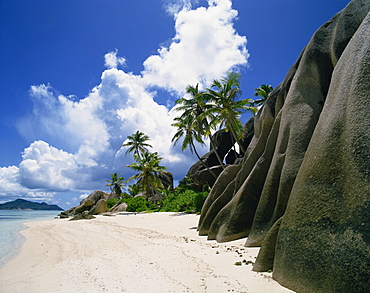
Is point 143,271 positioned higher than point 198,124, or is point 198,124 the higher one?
point 198,124

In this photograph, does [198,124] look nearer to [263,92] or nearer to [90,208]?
[263,92]

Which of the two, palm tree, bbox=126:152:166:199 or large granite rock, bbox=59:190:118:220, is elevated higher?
palm tree, bbox=126:152:166:199

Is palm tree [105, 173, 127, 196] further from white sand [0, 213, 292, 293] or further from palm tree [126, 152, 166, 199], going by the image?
white sand [0, 213, 292, 293]

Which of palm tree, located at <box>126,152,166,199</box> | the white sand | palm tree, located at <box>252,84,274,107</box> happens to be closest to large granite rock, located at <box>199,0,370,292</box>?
the white sand

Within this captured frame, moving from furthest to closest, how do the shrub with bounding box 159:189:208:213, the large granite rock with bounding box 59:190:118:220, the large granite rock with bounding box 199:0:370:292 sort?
the large granite rock with bounding box 59:190:118:220 < the shrub with bounding box 159:189:208:213 < the large granite rock with bounding box 199:0:370:292

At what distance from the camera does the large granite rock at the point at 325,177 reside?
11.0ft

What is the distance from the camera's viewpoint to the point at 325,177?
4.01 metres

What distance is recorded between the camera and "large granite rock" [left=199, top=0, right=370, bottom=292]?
337cm

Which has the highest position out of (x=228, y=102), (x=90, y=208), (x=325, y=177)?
(x=228, y=102)

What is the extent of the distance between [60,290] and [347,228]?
15.1 ft

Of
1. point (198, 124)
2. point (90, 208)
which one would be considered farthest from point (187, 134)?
point (90, 208)

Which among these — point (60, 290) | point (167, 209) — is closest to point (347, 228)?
point (60, 290)

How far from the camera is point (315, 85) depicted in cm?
641

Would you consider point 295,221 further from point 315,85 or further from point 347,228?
point 315,85
